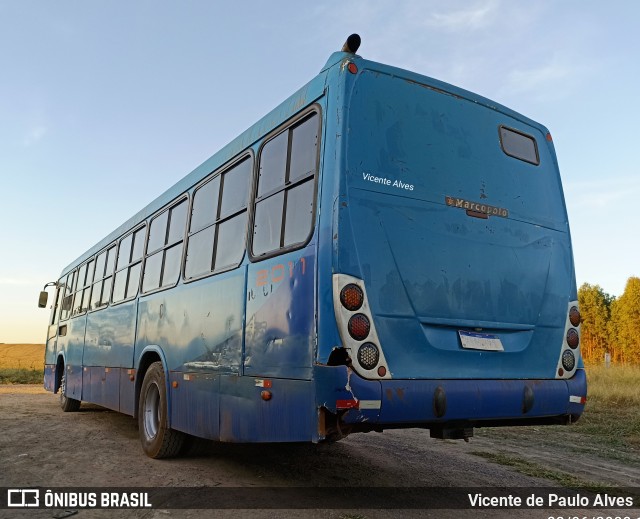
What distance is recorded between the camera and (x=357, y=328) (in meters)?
3.88

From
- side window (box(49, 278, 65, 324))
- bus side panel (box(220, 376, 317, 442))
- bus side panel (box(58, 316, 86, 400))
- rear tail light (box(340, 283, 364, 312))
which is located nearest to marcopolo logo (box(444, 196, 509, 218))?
rear tail light (box(340, 283, 364, 312))

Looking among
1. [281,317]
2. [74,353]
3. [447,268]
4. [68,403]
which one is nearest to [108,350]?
[74,353]

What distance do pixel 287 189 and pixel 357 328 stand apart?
4.57 ft

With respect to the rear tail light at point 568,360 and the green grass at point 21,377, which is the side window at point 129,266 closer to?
the rear tail light at point 568,360

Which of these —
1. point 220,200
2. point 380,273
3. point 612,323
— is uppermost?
point 612,323

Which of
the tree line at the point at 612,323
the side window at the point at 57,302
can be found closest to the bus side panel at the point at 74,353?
the side window at the point at 57,302

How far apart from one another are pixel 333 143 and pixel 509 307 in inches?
78.5

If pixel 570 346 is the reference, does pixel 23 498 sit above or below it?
below

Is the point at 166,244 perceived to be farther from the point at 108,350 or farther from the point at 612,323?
the point at 612,323

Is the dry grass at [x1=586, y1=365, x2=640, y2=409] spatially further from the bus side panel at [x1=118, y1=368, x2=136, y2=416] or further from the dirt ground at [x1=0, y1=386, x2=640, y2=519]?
the bus side panel at [x1=118, y1=368, x2=136, y2=416]

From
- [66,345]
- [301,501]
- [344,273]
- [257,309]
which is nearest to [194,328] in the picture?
[257,309]

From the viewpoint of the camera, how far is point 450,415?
13.4 feet

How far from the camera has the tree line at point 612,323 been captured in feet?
205

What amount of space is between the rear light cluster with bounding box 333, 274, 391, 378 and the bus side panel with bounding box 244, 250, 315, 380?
0.71ft
